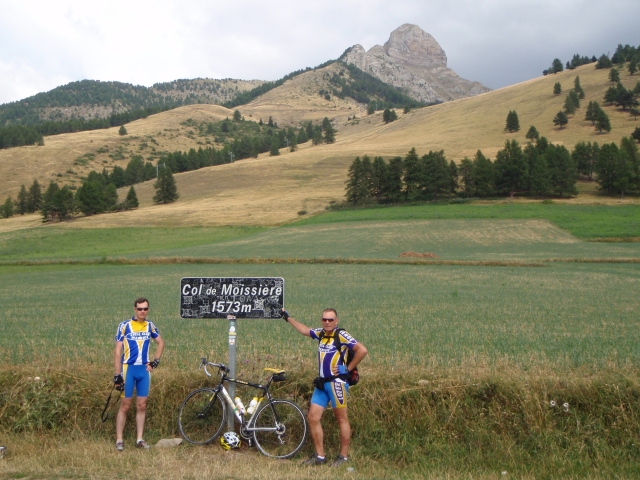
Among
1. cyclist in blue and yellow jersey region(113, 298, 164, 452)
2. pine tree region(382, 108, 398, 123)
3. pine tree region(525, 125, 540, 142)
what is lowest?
cyclist in blue and yellow jersey region(113, 298, 164, 452)

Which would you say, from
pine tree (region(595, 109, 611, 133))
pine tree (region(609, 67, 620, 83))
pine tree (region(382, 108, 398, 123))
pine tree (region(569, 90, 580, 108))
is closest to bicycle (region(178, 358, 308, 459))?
pine tree (region(595, 109, 611, 133))

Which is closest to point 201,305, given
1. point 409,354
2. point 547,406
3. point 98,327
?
point 409,354

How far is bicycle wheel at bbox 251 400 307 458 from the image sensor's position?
285 inches

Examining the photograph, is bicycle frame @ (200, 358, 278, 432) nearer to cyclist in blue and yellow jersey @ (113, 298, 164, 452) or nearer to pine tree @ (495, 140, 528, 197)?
cyclist in blue and yellow jersey @ (113, 298, 164, 452)

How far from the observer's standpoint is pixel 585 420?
7.11 m

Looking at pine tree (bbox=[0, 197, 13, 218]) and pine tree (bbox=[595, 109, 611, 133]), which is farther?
pine tree (bbox=[595, 109, 611, 133])

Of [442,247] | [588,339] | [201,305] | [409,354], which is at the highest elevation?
[201,305]

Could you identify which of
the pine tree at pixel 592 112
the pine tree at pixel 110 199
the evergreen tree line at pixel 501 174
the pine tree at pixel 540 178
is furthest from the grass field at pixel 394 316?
the pine tree at pixel 592 112

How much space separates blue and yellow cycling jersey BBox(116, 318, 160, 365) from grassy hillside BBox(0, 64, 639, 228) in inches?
2740

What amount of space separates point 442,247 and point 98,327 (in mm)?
45655

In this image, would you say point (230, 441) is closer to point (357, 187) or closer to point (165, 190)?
point (357, 187)

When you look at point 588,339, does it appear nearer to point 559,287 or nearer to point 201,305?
point 201,305

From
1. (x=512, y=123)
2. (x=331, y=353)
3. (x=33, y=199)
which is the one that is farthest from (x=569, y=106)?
(x=331, y=353)

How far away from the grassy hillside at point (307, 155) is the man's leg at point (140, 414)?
229 feet
